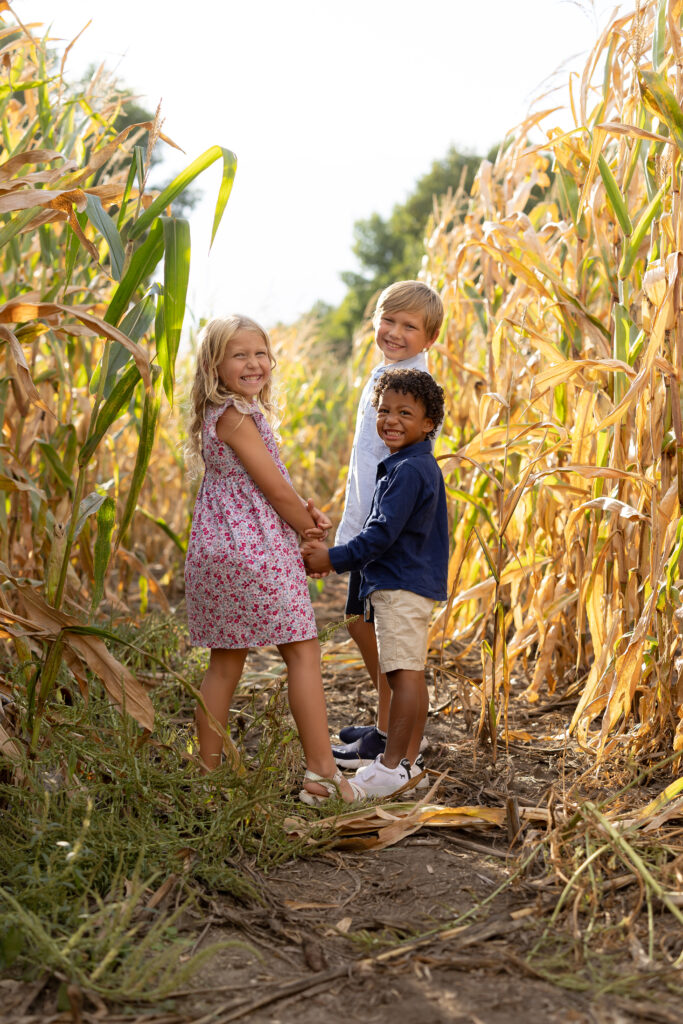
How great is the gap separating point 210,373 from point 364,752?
1119 mm

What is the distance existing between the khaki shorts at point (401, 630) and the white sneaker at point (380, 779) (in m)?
0.24

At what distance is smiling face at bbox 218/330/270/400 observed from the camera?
223 centimetres

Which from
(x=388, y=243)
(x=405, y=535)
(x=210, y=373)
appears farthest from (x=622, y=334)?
(x=388, y=243)

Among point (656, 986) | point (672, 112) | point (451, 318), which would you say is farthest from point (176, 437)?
point (656, 986)

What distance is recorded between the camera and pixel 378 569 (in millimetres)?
2318

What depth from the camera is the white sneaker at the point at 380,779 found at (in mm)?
2230

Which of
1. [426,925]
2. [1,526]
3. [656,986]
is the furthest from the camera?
[1,526]

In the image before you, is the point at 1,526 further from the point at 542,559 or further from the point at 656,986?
the point at 656,986

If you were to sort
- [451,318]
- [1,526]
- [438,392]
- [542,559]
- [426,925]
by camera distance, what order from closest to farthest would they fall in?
1. [426,925]
2. [438,392]
3. [1,526]
4. [542,559]
5. [451,318]

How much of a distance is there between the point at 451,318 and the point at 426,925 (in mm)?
2418

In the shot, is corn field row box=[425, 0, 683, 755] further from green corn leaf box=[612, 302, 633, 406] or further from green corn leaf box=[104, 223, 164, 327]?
green corn leaf box=[104, 223, 164, 327]

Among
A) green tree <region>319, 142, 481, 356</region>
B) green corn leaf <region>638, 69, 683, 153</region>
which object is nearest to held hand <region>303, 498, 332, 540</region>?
green corn leaf <region>638, 69, 683, 153</region>

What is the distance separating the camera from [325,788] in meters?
2.16

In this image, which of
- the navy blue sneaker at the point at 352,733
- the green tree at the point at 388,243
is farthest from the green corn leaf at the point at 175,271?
the green tree at the point at 388,243
